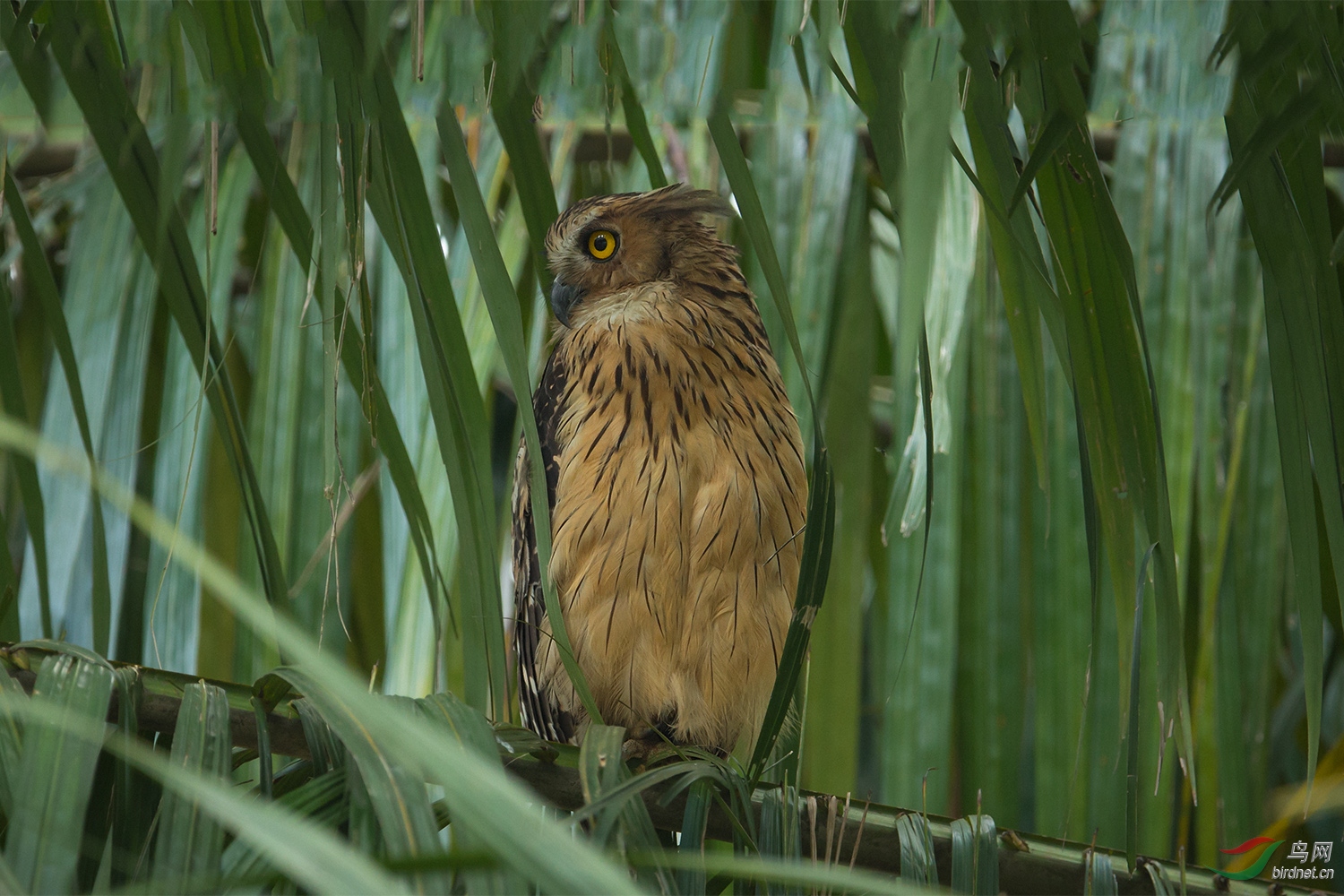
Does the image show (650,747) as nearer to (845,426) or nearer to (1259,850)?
(845,426)

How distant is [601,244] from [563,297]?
0.44 ft

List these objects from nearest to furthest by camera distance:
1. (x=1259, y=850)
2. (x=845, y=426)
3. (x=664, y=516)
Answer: (x=1259, y=850) → (x=664, y=516) → (x=845, y=426)

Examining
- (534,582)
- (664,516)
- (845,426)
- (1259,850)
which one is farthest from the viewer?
(845,426)

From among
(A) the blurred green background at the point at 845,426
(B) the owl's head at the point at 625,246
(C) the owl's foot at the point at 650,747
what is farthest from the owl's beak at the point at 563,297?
(C) the owl's foot at the point at 650,747

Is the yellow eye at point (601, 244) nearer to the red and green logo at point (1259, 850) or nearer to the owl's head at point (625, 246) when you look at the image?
the owl's head at point (625, 246)

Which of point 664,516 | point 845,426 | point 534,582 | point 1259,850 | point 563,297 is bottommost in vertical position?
point 1259,850

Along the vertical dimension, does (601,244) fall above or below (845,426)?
above

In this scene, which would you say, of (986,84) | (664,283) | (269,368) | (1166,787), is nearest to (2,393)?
(986,84)

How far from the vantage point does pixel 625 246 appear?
253cm

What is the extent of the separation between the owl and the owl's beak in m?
0.04

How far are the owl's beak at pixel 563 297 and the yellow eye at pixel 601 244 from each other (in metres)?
0.08

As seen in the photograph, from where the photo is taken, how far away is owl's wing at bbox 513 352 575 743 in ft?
7.57

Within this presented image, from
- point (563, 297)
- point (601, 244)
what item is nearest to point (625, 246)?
point (601, 244)

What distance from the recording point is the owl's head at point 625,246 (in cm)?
248
